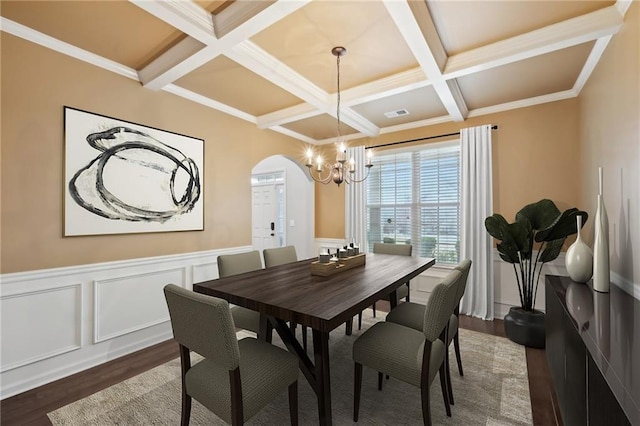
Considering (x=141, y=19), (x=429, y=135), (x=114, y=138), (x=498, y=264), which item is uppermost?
(x=141, y=19)

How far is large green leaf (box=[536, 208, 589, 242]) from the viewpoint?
2.69 meters

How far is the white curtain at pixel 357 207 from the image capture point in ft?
15.3

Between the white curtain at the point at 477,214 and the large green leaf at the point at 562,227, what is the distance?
2.58 feet

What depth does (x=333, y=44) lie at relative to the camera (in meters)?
2.38

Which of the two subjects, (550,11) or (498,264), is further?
(498,264)

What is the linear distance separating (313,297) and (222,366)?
0.60 meters

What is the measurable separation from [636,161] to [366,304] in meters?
1.88

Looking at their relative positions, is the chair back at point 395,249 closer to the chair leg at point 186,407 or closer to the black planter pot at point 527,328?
the black planter pot at point 527,328

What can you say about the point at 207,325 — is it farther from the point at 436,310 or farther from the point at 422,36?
the point at 422,36

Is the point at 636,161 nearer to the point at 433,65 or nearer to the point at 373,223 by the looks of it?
the point at 433,65

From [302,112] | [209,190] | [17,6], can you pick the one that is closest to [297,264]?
[209,190]

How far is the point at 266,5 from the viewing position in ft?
5.98

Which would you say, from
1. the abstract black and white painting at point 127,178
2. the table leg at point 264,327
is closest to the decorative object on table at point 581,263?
the table leg at point 264,327

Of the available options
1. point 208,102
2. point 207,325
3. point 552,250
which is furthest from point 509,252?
point 208,102
